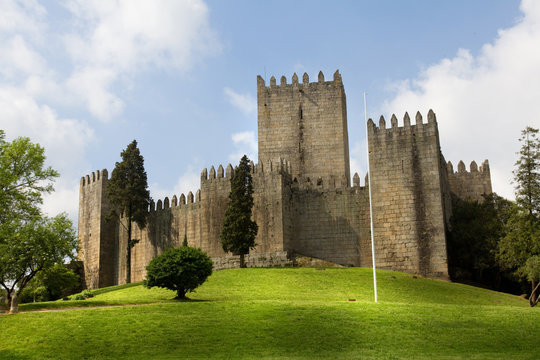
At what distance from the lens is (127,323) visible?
23.7 meters

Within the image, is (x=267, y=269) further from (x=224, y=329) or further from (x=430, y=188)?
(x=224, y=329)

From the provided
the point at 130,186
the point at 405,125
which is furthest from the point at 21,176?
the point at 405,125

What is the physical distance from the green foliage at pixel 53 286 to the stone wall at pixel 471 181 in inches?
1191

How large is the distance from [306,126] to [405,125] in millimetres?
11047

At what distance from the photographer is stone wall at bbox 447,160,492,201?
49.6 metres

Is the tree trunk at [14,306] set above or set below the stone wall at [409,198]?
below

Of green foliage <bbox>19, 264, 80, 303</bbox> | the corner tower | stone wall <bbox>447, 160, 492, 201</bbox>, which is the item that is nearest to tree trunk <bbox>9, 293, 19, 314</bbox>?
green foliage <bbox>19, 264, 80, 303</bbox>

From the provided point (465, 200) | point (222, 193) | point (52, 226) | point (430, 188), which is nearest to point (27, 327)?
point (52, 226)

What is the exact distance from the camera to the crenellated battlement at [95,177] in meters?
55.2

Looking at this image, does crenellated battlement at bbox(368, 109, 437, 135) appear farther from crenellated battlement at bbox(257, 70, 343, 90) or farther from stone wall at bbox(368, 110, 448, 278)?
crenellated battlement at bbox(257, 70, 343, 90)

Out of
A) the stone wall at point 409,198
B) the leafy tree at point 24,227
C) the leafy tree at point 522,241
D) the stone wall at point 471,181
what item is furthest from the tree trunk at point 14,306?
the stone wall at point 471,181

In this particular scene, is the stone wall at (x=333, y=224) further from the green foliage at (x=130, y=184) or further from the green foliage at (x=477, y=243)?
the green foliage at (x=130, y=184)

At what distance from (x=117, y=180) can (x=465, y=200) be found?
1017 inches

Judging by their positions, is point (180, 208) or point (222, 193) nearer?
point (222, 193)
